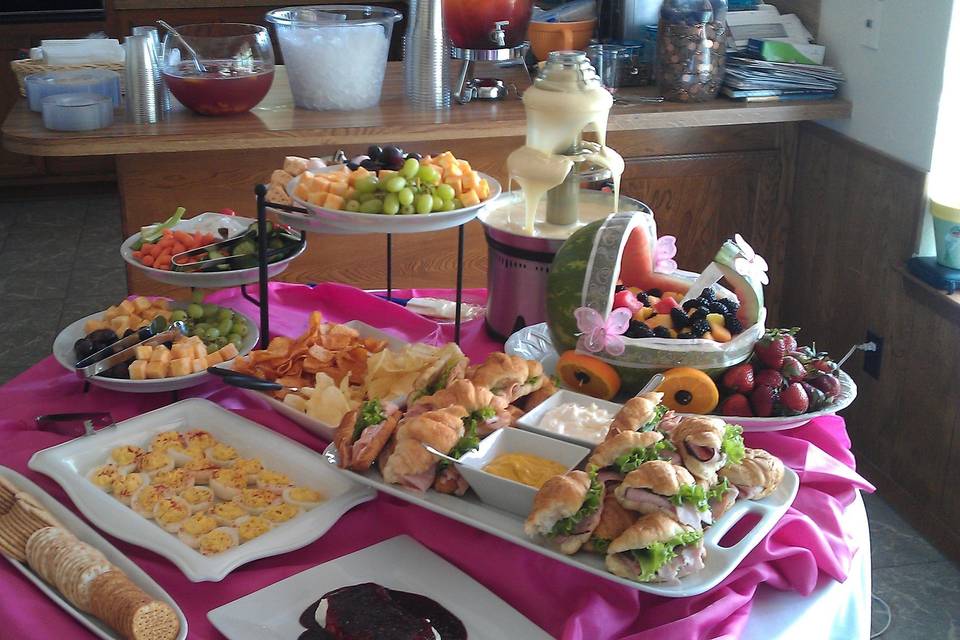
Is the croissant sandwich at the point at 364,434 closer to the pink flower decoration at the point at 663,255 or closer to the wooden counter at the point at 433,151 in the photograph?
the pink flower decoration at the point at 663,255

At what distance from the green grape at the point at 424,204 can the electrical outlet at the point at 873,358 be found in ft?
5.32

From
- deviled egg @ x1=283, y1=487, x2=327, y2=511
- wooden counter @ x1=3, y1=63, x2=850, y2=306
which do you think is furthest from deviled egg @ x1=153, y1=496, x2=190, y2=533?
wooden counter @ x1=3, y1=63, x2=850, y2=306

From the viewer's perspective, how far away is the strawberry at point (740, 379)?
1293mm

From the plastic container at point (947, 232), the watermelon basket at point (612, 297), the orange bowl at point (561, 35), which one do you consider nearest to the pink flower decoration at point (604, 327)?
the watermelon basket at point (612, 297)

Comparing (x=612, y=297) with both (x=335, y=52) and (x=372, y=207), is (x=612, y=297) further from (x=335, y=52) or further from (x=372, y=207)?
(x=335, y=52)

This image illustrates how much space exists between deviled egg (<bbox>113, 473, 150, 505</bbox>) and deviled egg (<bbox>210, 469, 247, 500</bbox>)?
8 cm

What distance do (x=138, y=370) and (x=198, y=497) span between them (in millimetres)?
315

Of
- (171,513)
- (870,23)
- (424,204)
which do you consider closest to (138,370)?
(171,513)

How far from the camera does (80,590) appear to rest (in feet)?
3.26

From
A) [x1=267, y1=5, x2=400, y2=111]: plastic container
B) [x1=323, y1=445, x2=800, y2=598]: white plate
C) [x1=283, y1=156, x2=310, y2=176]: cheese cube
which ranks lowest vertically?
[x1=323, y1=445, x2=800, y2=598]: white plate

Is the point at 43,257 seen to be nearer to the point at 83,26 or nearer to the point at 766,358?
the point at 83,26

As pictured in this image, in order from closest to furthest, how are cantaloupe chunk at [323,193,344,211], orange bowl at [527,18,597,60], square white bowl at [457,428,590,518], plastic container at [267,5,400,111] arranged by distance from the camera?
square white bowl at [457,428,590,518] → cantaloupe chunk at [323,193,344,211] → plastic container at [267,5,400,111] → orange bowl at [527,18,597,60]

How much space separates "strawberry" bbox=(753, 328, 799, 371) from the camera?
132 centimetres

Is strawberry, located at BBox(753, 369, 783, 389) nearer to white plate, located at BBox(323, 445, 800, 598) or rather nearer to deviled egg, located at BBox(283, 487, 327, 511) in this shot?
white plate, located at BBox(323, 445, 800, 598)
